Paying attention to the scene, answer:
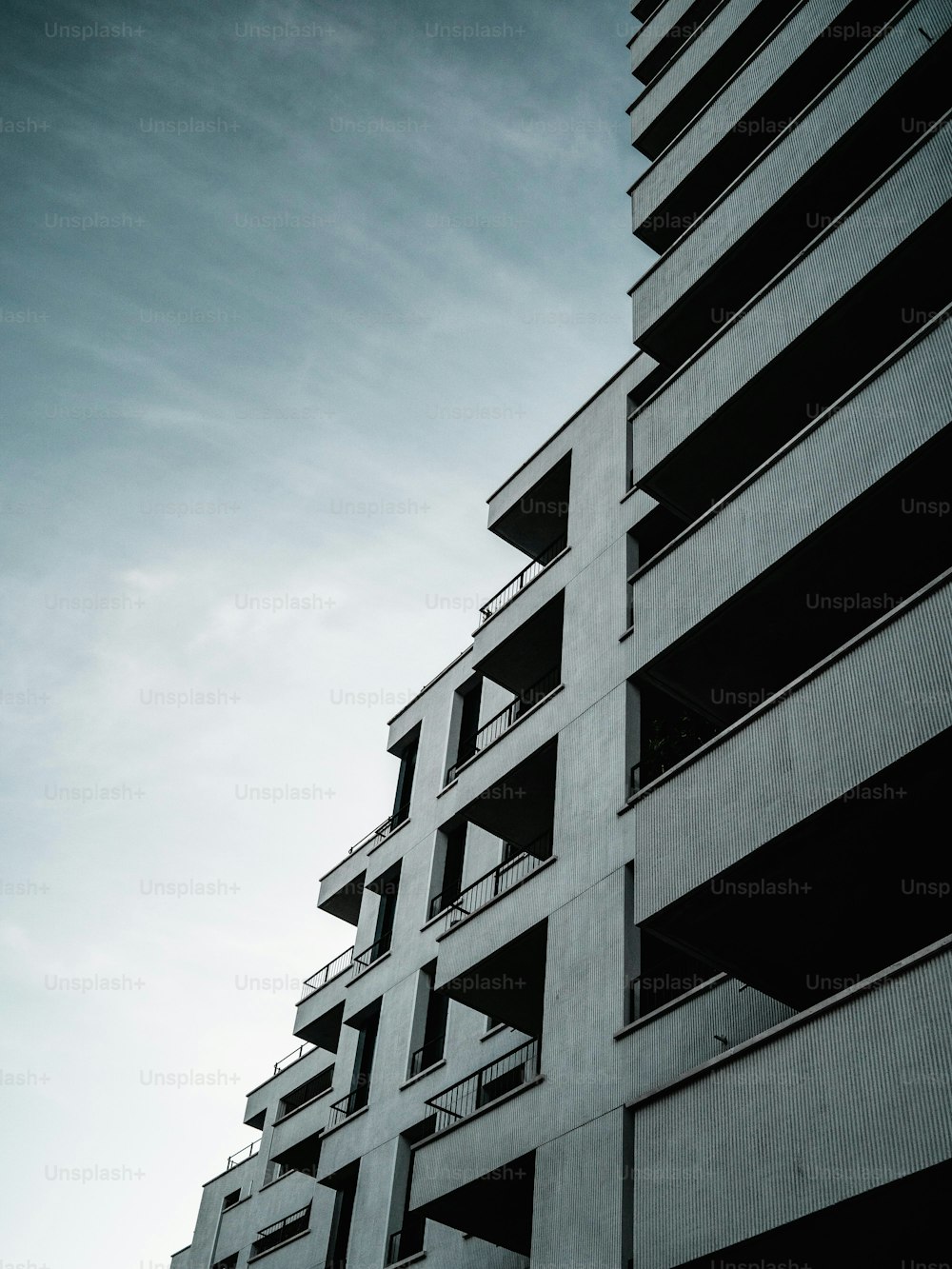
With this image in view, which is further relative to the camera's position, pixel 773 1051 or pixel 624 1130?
pixel 624 1130

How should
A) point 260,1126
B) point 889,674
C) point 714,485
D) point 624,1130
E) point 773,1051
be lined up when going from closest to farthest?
1. point 773,1051
2. point 889,674
3. point 624,1130
4. point 714,485
5. point 260,1126

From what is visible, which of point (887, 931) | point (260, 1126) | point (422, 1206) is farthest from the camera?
point (260, 1126)

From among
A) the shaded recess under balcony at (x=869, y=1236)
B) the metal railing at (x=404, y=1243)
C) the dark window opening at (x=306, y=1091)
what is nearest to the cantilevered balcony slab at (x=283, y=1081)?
the dark window opening at (x=306, y=1091)

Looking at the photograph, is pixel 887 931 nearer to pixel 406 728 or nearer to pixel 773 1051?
pixel 773 1051

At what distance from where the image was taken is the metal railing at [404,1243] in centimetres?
2073

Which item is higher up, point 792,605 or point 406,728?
point 406,728

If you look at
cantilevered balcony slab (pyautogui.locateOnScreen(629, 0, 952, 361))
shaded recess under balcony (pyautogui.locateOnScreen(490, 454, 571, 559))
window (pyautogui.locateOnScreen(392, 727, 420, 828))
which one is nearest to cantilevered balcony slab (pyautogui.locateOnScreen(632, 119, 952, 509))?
cantilevered balcony slab (pyautogui.locateOnScreen(629, 0, 952, 361))

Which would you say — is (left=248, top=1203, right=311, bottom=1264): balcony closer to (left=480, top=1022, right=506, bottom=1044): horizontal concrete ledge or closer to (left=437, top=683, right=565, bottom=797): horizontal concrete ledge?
(left=480, top=1022, right=506, bottom=1044): horizontal concrete ledge

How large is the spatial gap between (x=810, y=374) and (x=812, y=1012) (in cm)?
993

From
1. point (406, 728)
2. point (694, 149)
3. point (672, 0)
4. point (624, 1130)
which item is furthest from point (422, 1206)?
point (672, 0)

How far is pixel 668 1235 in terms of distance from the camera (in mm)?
12234

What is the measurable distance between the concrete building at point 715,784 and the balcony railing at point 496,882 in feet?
0.38

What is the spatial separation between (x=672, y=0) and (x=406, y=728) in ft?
62.4

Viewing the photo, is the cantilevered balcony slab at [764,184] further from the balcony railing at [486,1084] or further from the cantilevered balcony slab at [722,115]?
the balcony railing at [486,1084]
